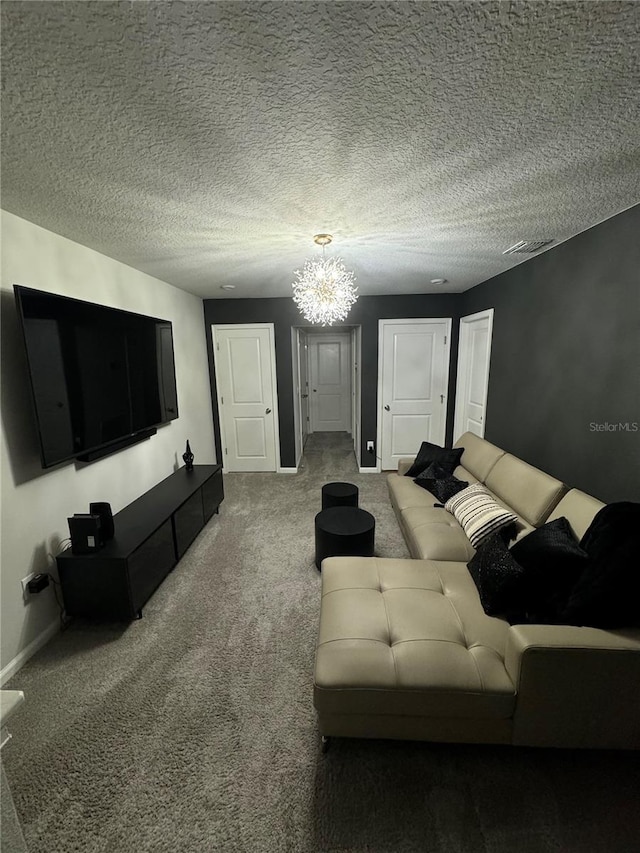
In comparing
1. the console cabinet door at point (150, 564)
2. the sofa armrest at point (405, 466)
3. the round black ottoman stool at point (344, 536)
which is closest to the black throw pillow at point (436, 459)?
the sofa armrest at point (405, 466)

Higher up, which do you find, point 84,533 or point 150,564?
point 84,533

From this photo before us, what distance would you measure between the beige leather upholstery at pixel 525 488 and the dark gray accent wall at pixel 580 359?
0.98 ft

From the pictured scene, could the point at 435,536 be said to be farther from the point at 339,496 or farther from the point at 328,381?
the point at 328,381

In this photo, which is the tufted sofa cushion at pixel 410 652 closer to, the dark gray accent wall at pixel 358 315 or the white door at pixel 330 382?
the dark gray accent wall at pixel 358 315

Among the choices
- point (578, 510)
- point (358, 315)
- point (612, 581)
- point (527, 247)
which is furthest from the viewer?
point (358, 315)

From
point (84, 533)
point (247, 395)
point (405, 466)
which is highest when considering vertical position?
point (247, 395)

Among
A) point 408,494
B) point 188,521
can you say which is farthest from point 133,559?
point 408,494

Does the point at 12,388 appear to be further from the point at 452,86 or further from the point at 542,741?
the point at 542,741

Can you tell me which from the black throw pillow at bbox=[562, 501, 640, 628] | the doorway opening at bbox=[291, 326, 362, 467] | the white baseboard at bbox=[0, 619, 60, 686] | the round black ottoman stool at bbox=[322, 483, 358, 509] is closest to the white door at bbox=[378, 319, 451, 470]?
the doorway opening at bbox=[291, 326, 362, 467]

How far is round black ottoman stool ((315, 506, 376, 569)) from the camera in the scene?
242 centimetres

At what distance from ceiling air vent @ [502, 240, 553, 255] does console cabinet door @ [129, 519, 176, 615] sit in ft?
10.9

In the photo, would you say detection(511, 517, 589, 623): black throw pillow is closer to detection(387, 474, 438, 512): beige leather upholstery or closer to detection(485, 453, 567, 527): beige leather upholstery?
detection(485, 453, 567, 527): beige leather upholstery

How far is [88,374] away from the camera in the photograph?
7.22ft

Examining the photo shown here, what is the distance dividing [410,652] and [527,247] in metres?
2.83
